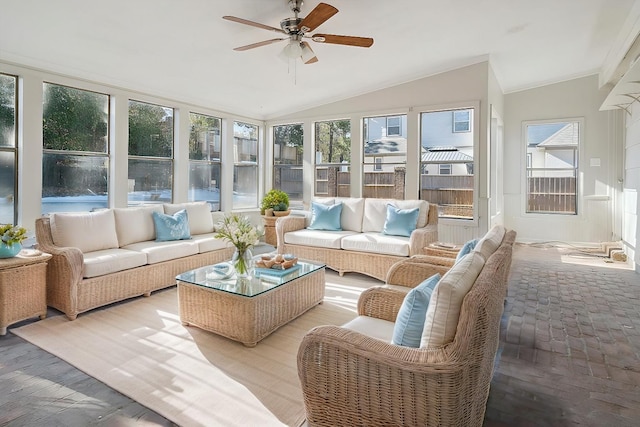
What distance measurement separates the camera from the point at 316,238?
16.5ft

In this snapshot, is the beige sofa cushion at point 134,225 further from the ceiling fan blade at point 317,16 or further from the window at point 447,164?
the window at point 447,164

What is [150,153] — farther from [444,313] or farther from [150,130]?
[444,313]

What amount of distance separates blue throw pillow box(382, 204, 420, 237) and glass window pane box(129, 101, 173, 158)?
147 inches

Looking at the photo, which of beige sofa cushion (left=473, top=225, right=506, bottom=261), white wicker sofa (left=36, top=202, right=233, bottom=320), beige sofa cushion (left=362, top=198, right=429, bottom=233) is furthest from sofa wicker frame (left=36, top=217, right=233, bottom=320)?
beige sofa cushion (left=473, top=225, right=506, bottom=261)

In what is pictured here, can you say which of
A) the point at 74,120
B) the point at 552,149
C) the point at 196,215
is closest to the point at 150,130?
the point at 74,120

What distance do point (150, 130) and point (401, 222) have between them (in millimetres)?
4057

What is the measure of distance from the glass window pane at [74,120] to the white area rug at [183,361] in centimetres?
242

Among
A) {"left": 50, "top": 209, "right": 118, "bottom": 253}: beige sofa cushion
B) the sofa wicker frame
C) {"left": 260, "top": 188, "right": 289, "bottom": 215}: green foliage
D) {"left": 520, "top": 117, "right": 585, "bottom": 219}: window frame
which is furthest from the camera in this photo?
{"left": 520, "top": 117, "right": 585, "bottom": 219}: window frame

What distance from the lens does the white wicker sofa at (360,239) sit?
4.50m

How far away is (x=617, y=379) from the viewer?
2.34 m

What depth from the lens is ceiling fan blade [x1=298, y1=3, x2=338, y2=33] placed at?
3.00 metres

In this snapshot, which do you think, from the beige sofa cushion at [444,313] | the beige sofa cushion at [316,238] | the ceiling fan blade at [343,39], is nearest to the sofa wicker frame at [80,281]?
the beige sofa cushion at [316,238]

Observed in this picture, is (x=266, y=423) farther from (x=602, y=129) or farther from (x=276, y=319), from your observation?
(x=602, y=129)

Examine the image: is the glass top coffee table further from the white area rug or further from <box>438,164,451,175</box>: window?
<box>438,164,451,175</box>: window
